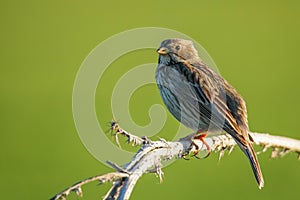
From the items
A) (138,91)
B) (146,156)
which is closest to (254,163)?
(146,156)

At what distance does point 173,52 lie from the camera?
17.7 ft

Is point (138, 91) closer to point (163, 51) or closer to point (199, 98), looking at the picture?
point (163, 51)

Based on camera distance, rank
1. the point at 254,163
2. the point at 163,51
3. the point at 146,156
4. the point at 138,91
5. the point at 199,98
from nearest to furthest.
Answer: the point at 146,156, the point at 254,163, the point at 199,98, the point at 163,51, the point at 138,91

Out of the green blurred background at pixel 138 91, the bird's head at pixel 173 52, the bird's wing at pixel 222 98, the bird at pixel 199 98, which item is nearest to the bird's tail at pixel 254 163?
the bird at pixel 199 98

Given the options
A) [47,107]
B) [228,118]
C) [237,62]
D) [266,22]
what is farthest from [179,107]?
[266,22]

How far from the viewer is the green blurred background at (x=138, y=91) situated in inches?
294

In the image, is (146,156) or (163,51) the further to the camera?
(163,51)

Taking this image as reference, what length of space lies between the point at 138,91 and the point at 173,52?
3608 millimetres

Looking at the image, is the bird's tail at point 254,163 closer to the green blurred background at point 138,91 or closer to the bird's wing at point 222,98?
the bird's wing at point 222,98

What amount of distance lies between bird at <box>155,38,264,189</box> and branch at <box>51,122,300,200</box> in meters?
0.25

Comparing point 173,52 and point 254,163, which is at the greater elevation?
point 173,52

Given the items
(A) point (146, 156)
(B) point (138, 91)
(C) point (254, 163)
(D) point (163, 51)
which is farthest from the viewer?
(B) point (138, 91)

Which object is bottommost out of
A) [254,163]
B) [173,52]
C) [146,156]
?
[254,163]

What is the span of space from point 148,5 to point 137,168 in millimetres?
10613
